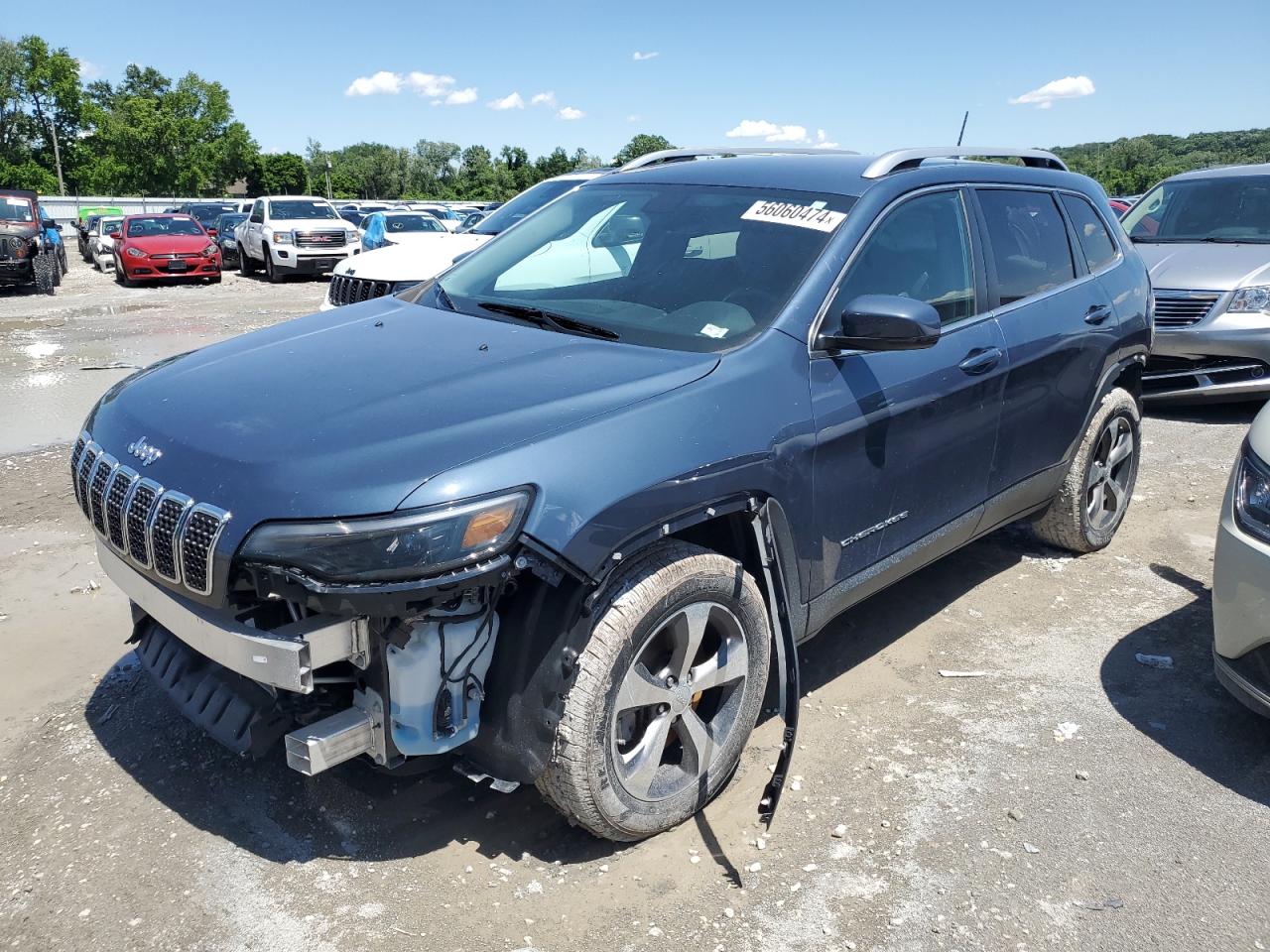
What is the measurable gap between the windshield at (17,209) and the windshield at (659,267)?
738 inches

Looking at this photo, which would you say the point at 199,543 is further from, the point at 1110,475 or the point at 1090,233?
the point at 1110,475

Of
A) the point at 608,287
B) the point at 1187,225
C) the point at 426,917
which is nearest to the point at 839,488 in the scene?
the point at 608,287

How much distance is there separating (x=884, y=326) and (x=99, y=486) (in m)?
2.32

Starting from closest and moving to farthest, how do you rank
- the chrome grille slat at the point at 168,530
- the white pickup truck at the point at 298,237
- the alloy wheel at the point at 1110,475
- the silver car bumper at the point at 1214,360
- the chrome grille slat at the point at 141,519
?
the chrome grille slat at the point at 168,530 < the chrome grille slat at the point at 141,519 < the alloy wheel at the point at 1110,475 < the silver car bumper at the point at 1214,360 < the white pickup truck at the point at 298,237

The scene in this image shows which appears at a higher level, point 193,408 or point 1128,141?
point 1128,141

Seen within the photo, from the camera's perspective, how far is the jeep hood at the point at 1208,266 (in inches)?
308

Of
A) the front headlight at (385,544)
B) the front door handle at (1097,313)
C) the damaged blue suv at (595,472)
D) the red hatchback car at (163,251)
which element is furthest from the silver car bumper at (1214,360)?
the red hatchback car at (163,251)

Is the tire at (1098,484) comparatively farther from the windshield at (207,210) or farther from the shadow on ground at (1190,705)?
the windshield at (207,210)

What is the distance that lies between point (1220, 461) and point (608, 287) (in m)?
5.45

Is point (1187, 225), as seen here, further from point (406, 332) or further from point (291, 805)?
point (291, 805)

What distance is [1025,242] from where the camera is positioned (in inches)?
169

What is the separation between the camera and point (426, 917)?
8.63 feet

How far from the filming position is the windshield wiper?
10.7 ft

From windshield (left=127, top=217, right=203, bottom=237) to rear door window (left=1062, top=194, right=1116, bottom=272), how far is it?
20.6 meters
